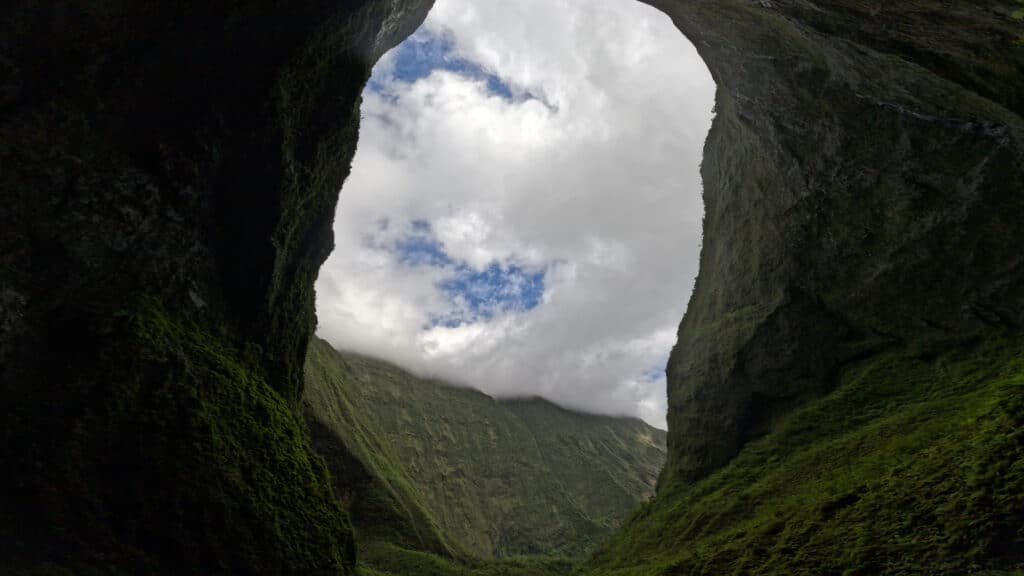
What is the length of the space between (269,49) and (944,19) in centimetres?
2216

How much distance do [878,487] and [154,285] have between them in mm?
21815

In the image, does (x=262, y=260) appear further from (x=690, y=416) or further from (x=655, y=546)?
(x=690, y=416)

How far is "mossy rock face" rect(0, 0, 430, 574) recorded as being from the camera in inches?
501

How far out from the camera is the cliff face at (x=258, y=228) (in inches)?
520

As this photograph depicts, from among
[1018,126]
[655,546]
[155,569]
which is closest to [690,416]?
[655,546]

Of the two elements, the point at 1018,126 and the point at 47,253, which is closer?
the point at 47,253

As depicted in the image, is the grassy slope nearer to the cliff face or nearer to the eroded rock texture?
the cliff face

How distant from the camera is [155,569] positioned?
13.3 metres

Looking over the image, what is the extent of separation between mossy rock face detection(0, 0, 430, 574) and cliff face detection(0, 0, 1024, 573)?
61mm

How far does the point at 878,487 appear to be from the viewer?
14.0m

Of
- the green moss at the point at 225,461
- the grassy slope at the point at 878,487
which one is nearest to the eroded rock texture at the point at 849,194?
the grassy slope at the point at 878,487

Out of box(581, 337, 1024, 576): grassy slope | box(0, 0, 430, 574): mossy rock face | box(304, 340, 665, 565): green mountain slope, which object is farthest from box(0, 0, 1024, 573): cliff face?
box(304, 340, 665, 565): green mountain slope

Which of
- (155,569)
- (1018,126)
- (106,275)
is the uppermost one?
(1018,126)

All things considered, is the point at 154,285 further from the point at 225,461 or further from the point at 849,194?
the point at 849,194
